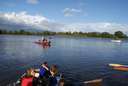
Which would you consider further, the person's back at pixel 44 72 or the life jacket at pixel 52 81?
the person's back at pixel 44 72

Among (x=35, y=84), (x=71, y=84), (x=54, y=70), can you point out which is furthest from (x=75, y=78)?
(x=35, y=84)

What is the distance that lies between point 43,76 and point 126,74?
16.0 metres

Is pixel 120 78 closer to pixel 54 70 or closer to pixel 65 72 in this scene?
pixel 65 72

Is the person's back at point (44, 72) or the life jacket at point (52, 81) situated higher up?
the person's back at point (44, 72)

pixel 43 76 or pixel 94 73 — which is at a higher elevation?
pixel 43 76

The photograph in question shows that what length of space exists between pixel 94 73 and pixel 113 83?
5041mm

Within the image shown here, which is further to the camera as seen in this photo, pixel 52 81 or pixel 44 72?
pixel 44 72

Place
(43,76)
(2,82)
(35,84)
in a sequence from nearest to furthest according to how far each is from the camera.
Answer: (35,84)
(43,76)
(2,82)

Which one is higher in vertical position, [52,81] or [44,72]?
[44,72]

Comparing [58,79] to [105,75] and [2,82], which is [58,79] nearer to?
[2,82]

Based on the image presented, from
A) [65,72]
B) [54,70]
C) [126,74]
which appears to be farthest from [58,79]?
[126,74]

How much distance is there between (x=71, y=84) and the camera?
2327cm

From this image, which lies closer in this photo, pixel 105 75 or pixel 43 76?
pixel 43 76

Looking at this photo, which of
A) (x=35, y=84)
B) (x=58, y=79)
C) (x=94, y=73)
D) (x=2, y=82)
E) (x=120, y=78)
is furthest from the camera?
(x=94, y=73)
